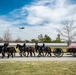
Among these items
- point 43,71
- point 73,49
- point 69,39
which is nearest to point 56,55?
point 73,49

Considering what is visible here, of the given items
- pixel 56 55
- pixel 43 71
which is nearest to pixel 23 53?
pixel 56 55

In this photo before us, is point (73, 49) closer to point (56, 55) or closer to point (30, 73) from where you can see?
point (56, 55)

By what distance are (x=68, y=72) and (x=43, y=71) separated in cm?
158

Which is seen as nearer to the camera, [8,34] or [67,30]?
[67,30]

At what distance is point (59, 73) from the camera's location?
12.6 m

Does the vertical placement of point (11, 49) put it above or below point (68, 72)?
above

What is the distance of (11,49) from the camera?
83.1 ft

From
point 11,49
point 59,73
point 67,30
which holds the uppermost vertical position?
point 67,30

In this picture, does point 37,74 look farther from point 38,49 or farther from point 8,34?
point 8,34

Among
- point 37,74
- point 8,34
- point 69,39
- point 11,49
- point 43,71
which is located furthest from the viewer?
point 8,34

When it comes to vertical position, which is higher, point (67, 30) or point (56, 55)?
point (67, 30)

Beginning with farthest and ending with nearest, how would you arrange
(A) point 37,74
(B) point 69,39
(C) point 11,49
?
(B) point 69,39, (C) point 11,49, (A) point 37,74

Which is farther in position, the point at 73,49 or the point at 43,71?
the point at 73,49

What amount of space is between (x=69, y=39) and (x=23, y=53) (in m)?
24.2
